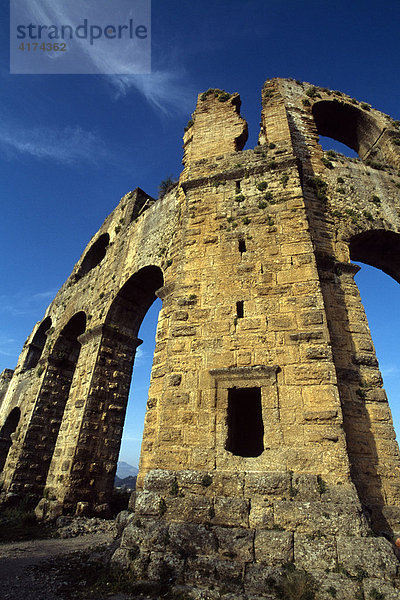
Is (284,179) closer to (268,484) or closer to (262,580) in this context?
(268,484)

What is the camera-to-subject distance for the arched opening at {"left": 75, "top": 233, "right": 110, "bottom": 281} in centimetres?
1421

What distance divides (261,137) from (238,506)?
28.1ft

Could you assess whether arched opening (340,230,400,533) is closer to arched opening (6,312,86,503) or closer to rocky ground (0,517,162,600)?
rocky ground (0,517,162,600)

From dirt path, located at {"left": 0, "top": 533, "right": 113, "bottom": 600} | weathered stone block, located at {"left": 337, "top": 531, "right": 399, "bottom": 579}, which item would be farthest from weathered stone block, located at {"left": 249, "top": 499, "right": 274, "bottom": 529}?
dirt path, located at {"left": 0, "top": 533, "right": 113, "bottom": 600}

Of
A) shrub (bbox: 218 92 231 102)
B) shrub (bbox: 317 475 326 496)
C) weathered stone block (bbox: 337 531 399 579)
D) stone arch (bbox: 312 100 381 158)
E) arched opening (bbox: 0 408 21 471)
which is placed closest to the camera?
weathered stone block (bbox: 337 531 399 579)

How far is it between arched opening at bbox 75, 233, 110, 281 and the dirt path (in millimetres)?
9952

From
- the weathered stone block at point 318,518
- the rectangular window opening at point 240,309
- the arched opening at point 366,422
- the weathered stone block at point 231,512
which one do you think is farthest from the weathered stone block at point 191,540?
the rectangular window opening at point 240,309

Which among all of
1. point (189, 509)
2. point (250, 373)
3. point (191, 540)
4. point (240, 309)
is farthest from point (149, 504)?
point (240, 309)

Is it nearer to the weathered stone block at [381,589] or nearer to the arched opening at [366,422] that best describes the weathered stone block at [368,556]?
the weathered stone block at [381,589]

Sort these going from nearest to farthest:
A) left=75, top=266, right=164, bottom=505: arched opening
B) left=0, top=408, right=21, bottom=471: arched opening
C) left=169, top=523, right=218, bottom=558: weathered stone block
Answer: left=169, top=523, right=218, bottom=558: weathered stone block → left=75, top=266, right=164, bottom=505: arched opening → left=0, top=408, right=21, bottom=471: arched opening

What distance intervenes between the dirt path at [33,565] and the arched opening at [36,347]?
1107cm

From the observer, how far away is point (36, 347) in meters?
16.5

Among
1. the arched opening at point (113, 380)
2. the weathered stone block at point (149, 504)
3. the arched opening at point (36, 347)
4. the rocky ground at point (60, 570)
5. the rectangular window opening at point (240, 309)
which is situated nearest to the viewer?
the rocky ground at point (60, 570)

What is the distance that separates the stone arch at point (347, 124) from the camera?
10516 mm
